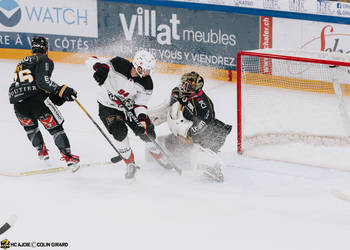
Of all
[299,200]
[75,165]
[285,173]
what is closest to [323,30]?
[285,173]

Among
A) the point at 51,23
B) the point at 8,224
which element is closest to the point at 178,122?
the point at 8,224

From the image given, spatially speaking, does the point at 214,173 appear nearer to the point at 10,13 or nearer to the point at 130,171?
the point at 130,171

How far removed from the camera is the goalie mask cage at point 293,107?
5111 mm

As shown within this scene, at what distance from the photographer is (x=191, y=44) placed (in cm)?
746

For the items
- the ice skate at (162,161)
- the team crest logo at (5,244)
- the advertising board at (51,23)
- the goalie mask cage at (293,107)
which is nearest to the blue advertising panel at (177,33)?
the advertising board at (51,23)

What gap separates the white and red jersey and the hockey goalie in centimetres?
27

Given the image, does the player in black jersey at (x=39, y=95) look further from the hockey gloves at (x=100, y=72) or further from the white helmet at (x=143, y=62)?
the white helmet at (x=143, y=62)

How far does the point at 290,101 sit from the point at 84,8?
3.52 meters

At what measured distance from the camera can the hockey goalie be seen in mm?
4848

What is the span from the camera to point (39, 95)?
500 centimetres

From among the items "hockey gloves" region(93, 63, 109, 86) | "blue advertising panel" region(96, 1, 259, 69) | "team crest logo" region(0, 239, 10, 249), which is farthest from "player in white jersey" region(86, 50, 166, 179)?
"blue advertising panel" region(96, 1, 259, 69)

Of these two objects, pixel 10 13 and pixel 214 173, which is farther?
pixel 10 13

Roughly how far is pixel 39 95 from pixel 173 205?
4.56ft

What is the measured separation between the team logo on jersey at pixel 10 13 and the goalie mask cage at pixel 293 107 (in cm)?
385
